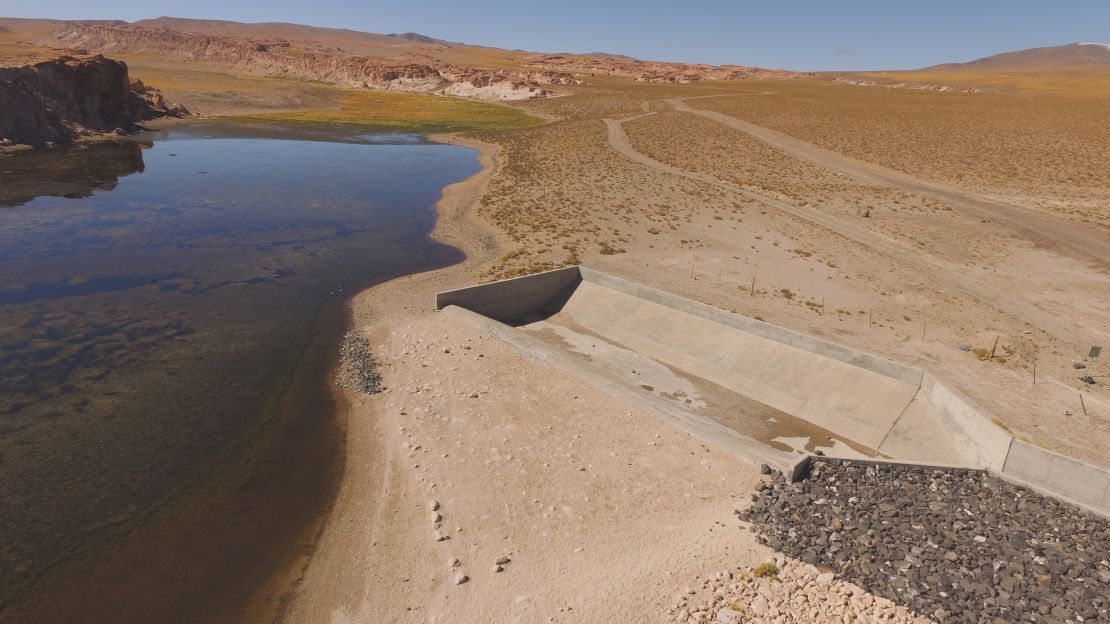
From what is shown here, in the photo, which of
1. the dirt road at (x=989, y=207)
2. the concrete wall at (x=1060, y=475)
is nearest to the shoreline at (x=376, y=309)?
the concrete wall at (x=1060, y=475)

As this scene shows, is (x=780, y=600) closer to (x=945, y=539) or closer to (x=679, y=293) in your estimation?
(x=945, y=539)

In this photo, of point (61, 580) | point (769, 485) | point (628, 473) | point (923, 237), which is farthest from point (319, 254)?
point (923, 237)

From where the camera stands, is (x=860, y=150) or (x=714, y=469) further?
(x=860, y=150)

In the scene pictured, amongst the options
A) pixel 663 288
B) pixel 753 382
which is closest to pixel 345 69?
pixel 663 288

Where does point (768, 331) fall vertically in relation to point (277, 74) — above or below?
below

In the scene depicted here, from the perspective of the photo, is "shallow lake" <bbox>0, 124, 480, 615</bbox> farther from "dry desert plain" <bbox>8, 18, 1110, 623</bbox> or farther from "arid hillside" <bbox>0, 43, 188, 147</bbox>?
"arid hillside" <bbox>0, 43, 188, 147</bbox>

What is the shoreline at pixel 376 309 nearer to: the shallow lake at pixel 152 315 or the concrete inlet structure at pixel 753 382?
the shallow lake at pixel 152 315

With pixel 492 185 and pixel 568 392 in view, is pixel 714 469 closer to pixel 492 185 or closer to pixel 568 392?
pixel 568 392

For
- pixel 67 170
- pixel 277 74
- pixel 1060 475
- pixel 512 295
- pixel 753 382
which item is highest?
pixel 277 74
